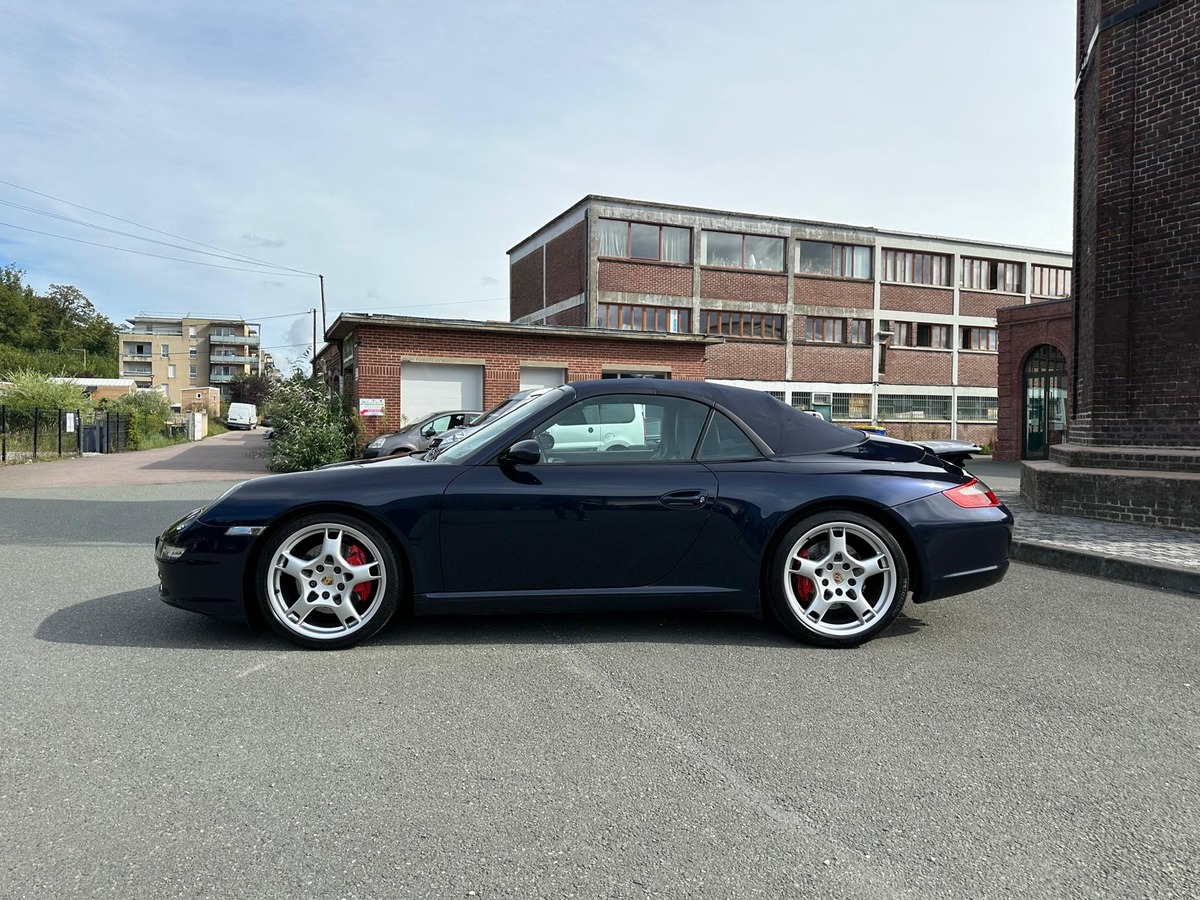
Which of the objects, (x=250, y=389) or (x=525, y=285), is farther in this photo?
(x=250, y=389)

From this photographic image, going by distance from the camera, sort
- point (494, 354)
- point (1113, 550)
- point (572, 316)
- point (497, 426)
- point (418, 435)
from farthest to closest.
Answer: point (572, 316), point (494, 354), point (418, 435), point (1113, 550), point (497, 426)

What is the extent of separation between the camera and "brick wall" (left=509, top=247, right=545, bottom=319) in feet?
131

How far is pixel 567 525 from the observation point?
4.16m

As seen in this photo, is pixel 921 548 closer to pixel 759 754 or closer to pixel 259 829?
pixel 759 754

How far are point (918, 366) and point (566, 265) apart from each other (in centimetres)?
1846

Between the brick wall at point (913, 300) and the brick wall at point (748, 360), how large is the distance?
6710mm

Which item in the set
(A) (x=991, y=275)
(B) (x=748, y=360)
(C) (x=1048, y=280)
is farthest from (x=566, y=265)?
(C) (x=1048, y=280)

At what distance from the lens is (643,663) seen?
396 centimetres

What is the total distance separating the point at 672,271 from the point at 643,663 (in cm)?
3334

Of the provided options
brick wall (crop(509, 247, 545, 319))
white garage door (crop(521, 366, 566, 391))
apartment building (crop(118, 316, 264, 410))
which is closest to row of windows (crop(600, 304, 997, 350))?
brick wall (crop(509, 247, 545, 319))

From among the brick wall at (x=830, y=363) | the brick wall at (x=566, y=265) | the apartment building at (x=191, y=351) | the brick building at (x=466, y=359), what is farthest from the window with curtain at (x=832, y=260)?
the apartment building at (x=191, y=351)

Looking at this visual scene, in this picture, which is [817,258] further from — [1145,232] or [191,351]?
[191,351]

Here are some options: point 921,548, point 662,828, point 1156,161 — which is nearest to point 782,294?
point 1156,161

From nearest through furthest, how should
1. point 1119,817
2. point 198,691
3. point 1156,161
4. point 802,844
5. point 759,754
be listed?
point 802,844, point 1119,817, point 759,754, point 198,691, point 1156,161
